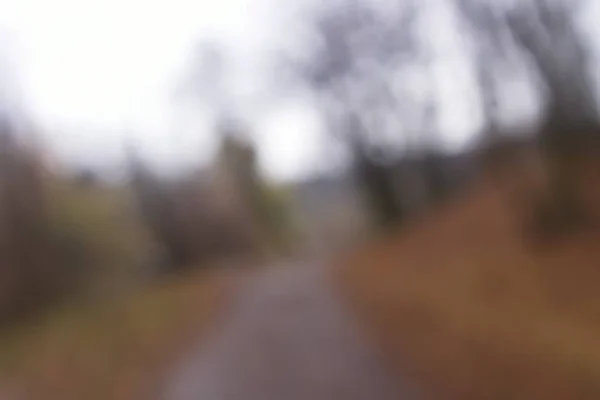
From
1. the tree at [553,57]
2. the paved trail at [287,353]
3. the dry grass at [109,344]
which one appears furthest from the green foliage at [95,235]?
the tree at [553,57]

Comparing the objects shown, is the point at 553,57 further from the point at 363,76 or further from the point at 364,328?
the point at 364,328

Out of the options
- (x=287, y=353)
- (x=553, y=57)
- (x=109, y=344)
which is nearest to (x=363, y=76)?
(x=553, y=57)

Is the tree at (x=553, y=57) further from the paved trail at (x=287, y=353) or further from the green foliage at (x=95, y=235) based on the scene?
the green foliage at (x=95, y=235)

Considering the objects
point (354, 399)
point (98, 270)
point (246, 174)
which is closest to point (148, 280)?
point (98, 270)

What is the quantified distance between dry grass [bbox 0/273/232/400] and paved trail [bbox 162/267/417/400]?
0.03 meters

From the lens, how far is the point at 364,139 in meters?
1.29

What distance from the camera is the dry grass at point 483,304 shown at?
45.9 inches

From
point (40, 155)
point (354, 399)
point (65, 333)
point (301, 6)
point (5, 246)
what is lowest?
point (354, 399)

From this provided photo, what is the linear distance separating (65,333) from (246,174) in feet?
1.00

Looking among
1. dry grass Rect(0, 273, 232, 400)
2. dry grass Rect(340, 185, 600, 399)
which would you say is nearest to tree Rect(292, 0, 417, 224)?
dry grass Rect(340, 185, 600, 399)

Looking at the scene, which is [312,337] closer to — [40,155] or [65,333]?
[65,333]

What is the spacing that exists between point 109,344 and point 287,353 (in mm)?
227

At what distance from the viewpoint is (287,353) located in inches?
48.9

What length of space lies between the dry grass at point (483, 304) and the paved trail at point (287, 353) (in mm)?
33
